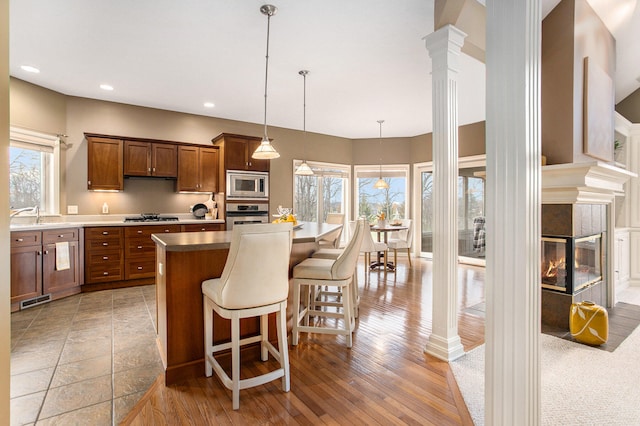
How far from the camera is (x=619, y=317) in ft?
11.1

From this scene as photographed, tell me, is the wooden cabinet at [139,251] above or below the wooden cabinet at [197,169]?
below

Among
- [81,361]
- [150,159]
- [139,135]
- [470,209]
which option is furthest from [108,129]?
[470,209]

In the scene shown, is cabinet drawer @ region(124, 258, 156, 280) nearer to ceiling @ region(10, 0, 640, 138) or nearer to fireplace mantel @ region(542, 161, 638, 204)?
ceiling @ region(10, 0, 640, 138)

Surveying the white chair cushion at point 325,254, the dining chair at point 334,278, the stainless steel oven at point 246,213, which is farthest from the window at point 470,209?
the dining chair at point 334,278

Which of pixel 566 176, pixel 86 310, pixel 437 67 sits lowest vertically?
pixel 86 310

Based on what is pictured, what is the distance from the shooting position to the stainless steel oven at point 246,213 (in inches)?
215

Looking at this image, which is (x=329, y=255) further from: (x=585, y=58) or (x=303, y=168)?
(x=585, y=58)

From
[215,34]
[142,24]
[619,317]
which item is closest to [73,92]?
[142,24]

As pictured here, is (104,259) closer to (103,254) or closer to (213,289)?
(103,254)

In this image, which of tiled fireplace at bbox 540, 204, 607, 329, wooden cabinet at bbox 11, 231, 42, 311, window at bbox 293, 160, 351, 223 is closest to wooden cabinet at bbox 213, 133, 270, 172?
window at bbox 293, 160, 351, 223

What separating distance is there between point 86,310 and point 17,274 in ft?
2.64

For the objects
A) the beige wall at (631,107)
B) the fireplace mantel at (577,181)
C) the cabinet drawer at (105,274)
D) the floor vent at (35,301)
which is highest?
the beige wall at (631,107)

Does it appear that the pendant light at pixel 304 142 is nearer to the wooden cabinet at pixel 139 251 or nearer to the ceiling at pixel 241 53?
the ceiling at pixel 241 53

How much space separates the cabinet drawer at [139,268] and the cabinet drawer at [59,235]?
747mm
